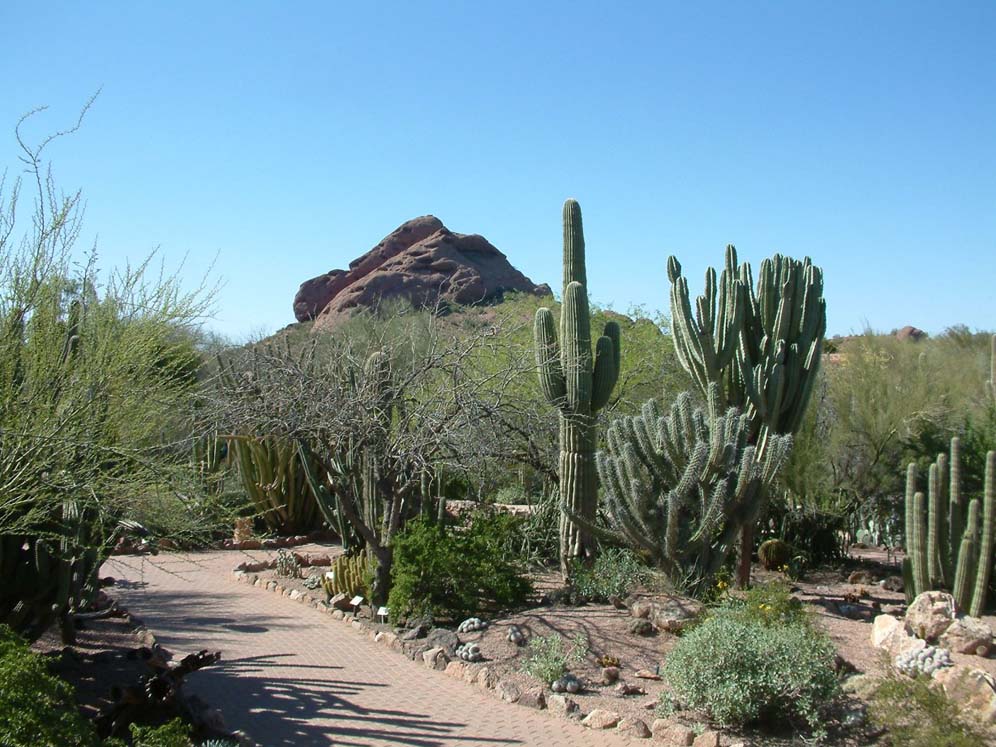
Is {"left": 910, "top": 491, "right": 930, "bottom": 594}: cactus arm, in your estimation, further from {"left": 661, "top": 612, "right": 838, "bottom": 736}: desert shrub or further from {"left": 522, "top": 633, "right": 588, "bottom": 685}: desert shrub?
{"left": 522, "top": 633, "right": 588, "bottom": 685}: desert shrub

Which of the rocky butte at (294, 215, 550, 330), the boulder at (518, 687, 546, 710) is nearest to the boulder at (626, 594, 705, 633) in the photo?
the boulder at (518, 687, 546, 710)

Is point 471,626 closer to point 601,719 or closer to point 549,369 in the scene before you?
point 601,719

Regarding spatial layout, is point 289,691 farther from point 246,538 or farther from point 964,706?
point 246,538

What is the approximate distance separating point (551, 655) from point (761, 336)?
5.60m

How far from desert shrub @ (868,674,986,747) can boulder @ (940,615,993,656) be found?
229cm

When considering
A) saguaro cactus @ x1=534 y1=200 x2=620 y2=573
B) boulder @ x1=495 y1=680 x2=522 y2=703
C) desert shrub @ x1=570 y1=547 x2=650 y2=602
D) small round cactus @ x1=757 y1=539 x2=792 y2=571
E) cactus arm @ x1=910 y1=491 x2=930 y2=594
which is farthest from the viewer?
small round cactus @ x1=757 y1=539 x2=792 y2=571

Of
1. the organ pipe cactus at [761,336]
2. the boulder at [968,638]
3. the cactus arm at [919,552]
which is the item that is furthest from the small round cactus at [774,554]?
the boulder at [968,638]

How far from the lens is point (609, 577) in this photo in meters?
9.70

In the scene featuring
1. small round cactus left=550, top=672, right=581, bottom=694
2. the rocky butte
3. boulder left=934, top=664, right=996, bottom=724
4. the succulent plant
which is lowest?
small round cactus left=550, top=672, right=581, bottom=694

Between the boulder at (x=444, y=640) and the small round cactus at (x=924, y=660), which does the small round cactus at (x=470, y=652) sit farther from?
the small round cactus at (x=924, y=660)

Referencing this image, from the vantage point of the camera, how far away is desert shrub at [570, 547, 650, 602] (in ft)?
31.2

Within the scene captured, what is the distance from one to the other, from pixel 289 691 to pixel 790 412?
6.84 metres

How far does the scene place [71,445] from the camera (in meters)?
5.38

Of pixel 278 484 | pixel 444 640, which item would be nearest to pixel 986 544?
pixel 444 640
